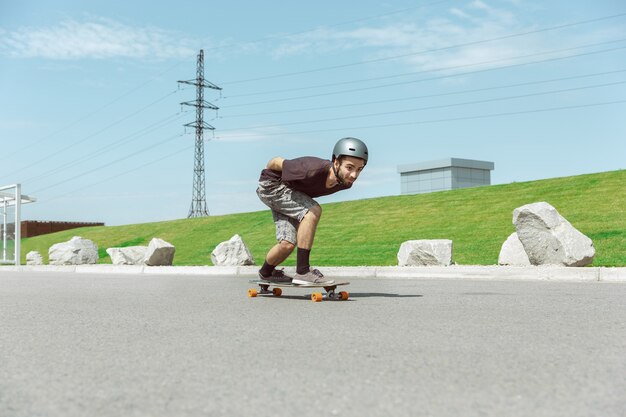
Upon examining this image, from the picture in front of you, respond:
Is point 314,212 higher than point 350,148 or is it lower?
lower

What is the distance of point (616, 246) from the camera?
15422mm

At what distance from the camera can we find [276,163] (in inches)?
338

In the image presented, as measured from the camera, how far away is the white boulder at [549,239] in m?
13.0

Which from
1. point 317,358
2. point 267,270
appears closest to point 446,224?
point 267,270

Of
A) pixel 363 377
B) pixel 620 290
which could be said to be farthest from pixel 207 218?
pixel 363 377

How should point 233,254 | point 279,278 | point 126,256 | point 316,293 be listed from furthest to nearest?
point 126,256 < point 233,254 < point 279,278 < point 316,293

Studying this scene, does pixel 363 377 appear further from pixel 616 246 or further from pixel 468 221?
pixel 468 221

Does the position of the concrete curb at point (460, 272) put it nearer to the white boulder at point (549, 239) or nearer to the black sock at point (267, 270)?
the white boulder at point (549, 239)

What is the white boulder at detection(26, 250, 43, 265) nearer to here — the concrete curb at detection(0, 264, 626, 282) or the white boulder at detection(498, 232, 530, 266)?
the concrete curb at detection(0, 264, 626, 282)

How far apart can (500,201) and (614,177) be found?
3.29 metres

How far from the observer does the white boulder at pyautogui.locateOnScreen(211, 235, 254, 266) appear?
1809 centimetres

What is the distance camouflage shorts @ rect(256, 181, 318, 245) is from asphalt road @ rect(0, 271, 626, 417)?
2.87ft

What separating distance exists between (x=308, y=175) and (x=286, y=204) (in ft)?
1.69

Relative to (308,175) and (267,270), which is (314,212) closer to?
(308,175)
